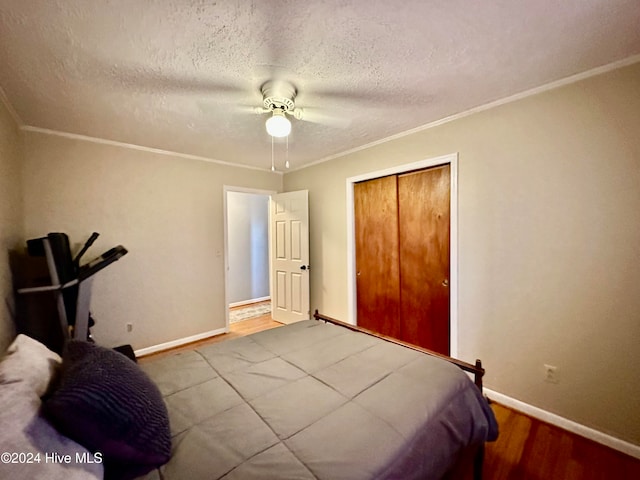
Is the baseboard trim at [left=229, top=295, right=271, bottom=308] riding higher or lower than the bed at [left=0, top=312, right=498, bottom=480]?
lower

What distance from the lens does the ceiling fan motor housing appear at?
1.81 m

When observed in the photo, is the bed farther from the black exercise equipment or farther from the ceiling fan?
the ceiling fan

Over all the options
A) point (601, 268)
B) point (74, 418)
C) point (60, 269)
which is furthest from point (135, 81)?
point (601, 268)

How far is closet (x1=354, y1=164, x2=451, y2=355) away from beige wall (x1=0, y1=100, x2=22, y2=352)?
3106 mm

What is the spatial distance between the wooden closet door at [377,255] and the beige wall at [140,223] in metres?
1.91

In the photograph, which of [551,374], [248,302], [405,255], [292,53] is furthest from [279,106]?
[248,302]

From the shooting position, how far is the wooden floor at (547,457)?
151 centimetres

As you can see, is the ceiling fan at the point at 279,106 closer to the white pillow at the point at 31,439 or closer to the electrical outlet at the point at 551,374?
the white pillow at the point at 31,439

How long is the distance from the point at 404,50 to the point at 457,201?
4.51 ft

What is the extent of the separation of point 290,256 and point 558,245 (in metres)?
3.04

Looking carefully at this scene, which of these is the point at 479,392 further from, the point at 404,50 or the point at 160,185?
the point at 160,185

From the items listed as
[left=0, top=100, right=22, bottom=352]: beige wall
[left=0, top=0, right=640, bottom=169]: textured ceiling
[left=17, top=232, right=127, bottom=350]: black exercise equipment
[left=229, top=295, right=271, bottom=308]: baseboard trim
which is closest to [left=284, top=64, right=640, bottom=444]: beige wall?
[left=0, top=0, right=640, bottom=169]: textured ceiling

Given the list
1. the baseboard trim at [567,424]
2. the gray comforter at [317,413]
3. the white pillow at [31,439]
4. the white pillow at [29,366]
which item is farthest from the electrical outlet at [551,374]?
the white pillow at [29,366]

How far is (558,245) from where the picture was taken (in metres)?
1.88
